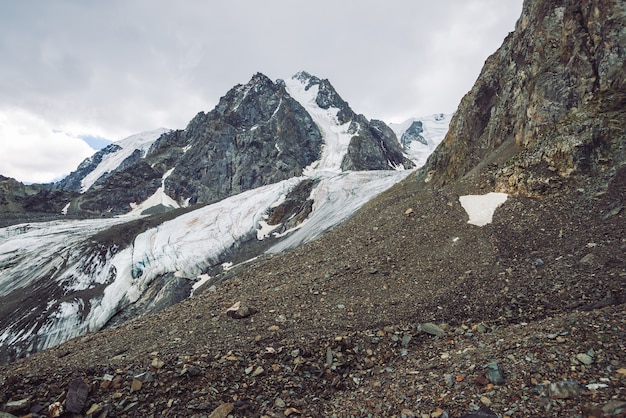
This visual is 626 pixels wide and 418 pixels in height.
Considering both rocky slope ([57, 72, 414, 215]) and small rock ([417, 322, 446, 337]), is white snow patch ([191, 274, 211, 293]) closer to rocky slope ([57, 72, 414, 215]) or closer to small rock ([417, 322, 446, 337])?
small rock ([417, 322, 446, 337])

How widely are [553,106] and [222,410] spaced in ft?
71.7

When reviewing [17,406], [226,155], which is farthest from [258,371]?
[226,155]

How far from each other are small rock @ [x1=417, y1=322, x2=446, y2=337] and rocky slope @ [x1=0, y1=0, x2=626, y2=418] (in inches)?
6.4

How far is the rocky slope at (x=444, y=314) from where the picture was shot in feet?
19.9

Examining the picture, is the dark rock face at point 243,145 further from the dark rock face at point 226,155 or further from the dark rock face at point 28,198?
the dark rock face at point 28,198

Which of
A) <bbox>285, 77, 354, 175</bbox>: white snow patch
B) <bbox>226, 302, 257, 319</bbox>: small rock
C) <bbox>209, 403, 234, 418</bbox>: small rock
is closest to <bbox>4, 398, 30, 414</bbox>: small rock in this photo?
<bbox>209, 403, 234, 418</bbox>: small rock

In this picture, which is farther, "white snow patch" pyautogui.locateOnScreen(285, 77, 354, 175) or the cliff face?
"white snow patch" pyautogui.locateOnScreen(285, 77, 354, 175)

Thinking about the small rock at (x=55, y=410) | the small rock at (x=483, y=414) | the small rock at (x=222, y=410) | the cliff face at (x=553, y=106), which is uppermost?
the cliff face at (x=553, y=106)

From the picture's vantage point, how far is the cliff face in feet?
48.9

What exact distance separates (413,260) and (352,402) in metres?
7.92

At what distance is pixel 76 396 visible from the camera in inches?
247

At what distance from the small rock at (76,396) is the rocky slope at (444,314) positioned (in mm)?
36

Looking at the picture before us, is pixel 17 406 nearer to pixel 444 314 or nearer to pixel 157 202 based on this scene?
pixel 444 314

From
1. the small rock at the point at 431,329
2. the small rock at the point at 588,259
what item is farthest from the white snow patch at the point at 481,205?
the small rock at the point at 431,329
